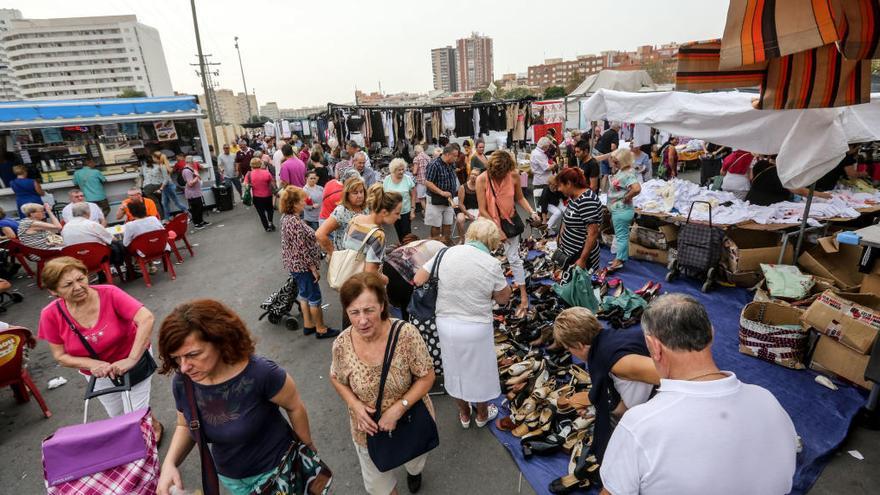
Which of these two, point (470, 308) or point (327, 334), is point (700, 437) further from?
point (327, 334)

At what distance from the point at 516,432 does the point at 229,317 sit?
2473 millimetres

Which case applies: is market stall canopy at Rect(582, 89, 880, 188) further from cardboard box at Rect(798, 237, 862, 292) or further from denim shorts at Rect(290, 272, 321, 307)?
denim shorts at Rect(290, 272, 321, 307)

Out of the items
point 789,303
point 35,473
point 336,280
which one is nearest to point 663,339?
point 336,280

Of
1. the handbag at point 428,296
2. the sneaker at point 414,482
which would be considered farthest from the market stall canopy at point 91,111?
the sneaker at point 414,482

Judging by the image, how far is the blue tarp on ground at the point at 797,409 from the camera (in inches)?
114

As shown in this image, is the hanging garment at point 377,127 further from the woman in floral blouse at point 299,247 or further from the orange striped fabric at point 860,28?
the orange striped fabric at point 860,28

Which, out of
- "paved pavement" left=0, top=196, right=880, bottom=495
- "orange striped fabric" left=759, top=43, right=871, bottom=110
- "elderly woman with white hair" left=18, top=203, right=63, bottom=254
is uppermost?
"orange striped fabric" left=759, top=43, right=871, bottom=110

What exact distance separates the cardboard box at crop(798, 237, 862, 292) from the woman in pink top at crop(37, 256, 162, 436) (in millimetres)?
6979

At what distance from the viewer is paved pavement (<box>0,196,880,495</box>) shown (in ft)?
9.73

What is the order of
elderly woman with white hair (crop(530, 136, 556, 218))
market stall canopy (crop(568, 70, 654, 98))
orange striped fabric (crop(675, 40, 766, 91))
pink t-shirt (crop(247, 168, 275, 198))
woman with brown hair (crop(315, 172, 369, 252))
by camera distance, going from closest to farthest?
orange striped fabric (crop(675, 40, 766, 91)) → woman with brown hair (crop(315, 172, 369, 252)) → elderly woman with white hair (crop(530, 136, 556, 218)) → pink t-shirt (crop(247, 168, 275, 198)) → market stall canopy (crop(568, 70, 654, 98))

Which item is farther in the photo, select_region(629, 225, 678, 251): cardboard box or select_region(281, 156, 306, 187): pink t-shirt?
select_region(281, 156, 306, 187): pink t-shirt

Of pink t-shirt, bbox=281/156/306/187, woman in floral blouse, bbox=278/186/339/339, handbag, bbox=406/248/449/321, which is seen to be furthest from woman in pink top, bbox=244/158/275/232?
handbag, bbox=406/248/449/321

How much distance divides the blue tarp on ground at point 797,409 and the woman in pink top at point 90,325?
291 cm

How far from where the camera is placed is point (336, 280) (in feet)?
12.5
